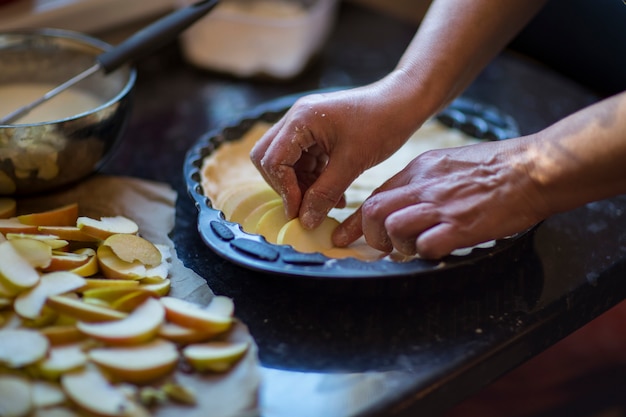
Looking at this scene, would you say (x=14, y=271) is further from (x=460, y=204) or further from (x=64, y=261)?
(x=460, y=204)

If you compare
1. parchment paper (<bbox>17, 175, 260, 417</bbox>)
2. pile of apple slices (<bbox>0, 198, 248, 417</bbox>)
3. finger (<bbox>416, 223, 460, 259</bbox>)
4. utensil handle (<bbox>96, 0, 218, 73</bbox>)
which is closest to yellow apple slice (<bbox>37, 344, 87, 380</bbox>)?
pile of apple slices (<bbox>0, 198, 248, 417</bbox>)

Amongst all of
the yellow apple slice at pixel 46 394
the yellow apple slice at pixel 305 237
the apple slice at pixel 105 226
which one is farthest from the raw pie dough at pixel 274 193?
the yellow apple slice at pixel 46 394

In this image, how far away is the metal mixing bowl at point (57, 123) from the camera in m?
1.08

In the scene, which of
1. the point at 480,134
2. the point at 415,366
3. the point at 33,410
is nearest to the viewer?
the point at 33,410

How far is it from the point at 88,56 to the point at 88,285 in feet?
1.71

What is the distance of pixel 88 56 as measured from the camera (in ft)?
4.30

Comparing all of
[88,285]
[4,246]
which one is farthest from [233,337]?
[4,246]

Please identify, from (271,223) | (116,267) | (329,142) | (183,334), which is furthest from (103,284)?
(329,142)

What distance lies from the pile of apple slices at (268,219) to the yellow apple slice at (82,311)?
250mm

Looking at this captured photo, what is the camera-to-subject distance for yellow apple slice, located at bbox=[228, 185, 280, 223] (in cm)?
112

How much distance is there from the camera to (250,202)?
1.15 metres

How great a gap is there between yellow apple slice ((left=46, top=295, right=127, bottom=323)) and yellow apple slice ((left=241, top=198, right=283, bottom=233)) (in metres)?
0.27

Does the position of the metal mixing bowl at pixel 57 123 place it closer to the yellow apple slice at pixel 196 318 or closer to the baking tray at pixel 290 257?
the baking tray at pixel 290 257

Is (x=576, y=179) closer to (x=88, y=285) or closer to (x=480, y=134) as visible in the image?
(x=480, y=134)
